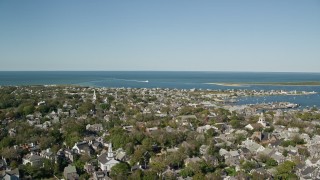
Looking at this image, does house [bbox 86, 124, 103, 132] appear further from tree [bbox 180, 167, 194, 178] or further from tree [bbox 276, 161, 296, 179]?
tree [bbox 276, 161, 296, 179]

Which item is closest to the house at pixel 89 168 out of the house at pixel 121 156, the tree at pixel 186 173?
the house at pixel 121 156

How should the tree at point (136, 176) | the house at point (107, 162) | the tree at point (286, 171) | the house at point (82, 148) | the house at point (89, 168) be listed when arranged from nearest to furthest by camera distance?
the tree at point (136, 176)
the tree at point (286, 171)
the house at point (89, 168)
the house at point (107, 162)
the house at point (82, 148)

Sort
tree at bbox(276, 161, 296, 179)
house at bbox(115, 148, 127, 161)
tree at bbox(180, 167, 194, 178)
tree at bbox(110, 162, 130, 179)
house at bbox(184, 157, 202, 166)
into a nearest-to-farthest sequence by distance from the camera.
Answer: tree at bbox(276, 161, 296, 179) → tree at bbox(110, 162, 130, 179) → tree at bbox(180, 167, 194, 178) → house at bbox(184, 157, 202, 166) → house at bbox(115, 148, 127, 161)

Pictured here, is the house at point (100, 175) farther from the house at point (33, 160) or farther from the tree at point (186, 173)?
the tree at point (186, 173)

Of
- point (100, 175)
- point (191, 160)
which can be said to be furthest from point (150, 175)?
point (191, 160)

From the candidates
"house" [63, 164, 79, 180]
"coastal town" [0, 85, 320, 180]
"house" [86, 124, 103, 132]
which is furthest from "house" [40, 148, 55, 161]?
"house" [86, 124, 103, 132]
